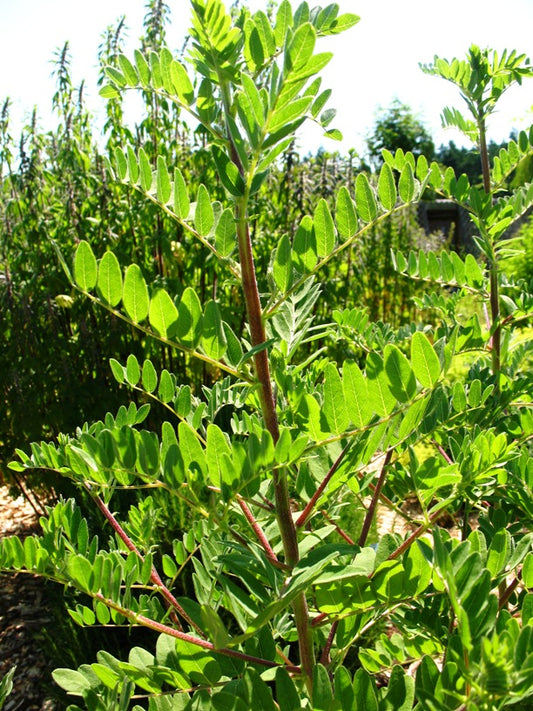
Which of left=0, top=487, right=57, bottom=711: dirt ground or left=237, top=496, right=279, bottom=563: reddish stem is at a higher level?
left=237, top=496, right=279, bottom=563: reddish stem

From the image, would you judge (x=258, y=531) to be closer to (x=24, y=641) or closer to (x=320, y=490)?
(x=320, y=490)

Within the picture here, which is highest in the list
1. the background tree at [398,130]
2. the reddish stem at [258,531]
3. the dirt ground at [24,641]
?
the background tree at [398,130]

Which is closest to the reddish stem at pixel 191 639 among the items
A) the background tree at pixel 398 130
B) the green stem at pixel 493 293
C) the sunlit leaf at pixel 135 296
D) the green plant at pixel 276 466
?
the green plant at pixel 276 466

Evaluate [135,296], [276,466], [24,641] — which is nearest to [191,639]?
[276,466]

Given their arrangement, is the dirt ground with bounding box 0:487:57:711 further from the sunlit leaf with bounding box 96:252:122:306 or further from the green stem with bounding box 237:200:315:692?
the sunlit leaf with bounding box 96:252:122:306

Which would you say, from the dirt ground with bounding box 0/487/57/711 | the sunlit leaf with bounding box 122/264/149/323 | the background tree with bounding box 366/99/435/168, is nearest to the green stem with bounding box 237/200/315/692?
the sunlit leaf with bounding box 122/264/149/323

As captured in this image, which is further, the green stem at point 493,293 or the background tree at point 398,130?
the background tree at point 398,130

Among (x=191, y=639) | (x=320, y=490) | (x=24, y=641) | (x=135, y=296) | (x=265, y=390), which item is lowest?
(x=24, y=641)

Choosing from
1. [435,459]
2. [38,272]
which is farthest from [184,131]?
[435,459]

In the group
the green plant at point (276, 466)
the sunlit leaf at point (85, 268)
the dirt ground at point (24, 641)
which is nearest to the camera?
the green plant at point (276, 466)

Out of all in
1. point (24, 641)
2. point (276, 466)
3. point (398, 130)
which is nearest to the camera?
point (276, 466)

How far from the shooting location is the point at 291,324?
1033 mm

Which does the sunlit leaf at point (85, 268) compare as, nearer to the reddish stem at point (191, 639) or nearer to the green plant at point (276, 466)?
the green plant at point (276, 466)

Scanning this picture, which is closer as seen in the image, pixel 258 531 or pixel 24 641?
pixel 258 531
